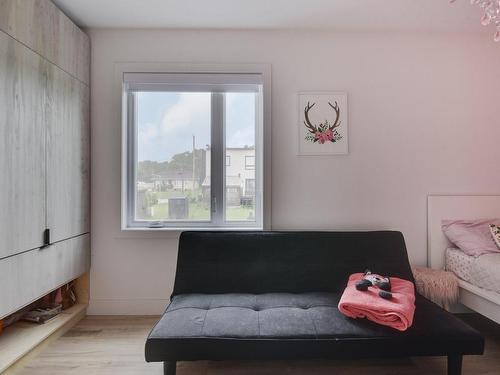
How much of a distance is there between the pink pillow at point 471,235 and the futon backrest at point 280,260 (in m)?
0.55

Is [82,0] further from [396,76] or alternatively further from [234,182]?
[396,76]

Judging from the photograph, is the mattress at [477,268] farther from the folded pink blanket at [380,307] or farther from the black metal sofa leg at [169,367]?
the black metal sofa leg at [169,367]

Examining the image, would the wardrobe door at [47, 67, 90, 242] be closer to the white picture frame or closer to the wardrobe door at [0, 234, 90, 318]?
the wardrobe door at [0, 234, 90, 318]

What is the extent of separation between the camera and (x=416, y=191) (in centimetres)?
266

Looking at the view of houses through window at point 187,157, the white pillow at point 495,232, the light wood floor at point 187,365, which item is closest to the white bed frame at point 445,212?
the white pillow at point 495,232

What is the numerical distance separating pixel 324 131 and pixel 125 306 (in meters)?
2.25

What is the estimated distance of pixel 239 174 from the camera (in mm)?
2723

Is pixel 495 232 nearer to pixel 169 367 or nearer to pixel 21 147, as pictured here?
pixel 169 367

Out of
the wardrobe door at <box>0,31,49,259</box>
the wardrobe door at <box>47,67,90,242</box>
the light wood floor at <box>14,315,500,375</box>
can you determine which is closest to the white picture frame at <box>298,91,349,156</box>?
the light wood floor at <box>14,315,500,375</box>

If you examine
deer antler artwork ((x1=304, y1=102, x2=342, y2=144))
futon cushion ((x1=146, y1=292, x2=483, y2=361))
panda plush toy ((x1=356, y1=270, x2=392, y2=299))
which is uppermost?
deer antler artwork ((x1=304, y1=102, x2=342, y2=144))

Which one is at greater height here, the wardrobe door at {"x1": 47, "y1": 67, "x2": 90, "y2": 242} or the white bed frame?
the wardrobe door at {"x1": 47, "y1": 67, "x2": 90, "y2": 242}

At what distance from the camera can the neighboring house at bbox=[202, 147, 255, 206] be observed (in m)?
2.72

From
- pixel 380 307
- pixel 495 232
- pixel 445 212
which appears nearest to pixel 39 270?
pixel 380 307

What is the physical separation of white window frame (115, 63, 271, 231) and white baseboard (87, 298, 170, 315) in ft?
2.04
